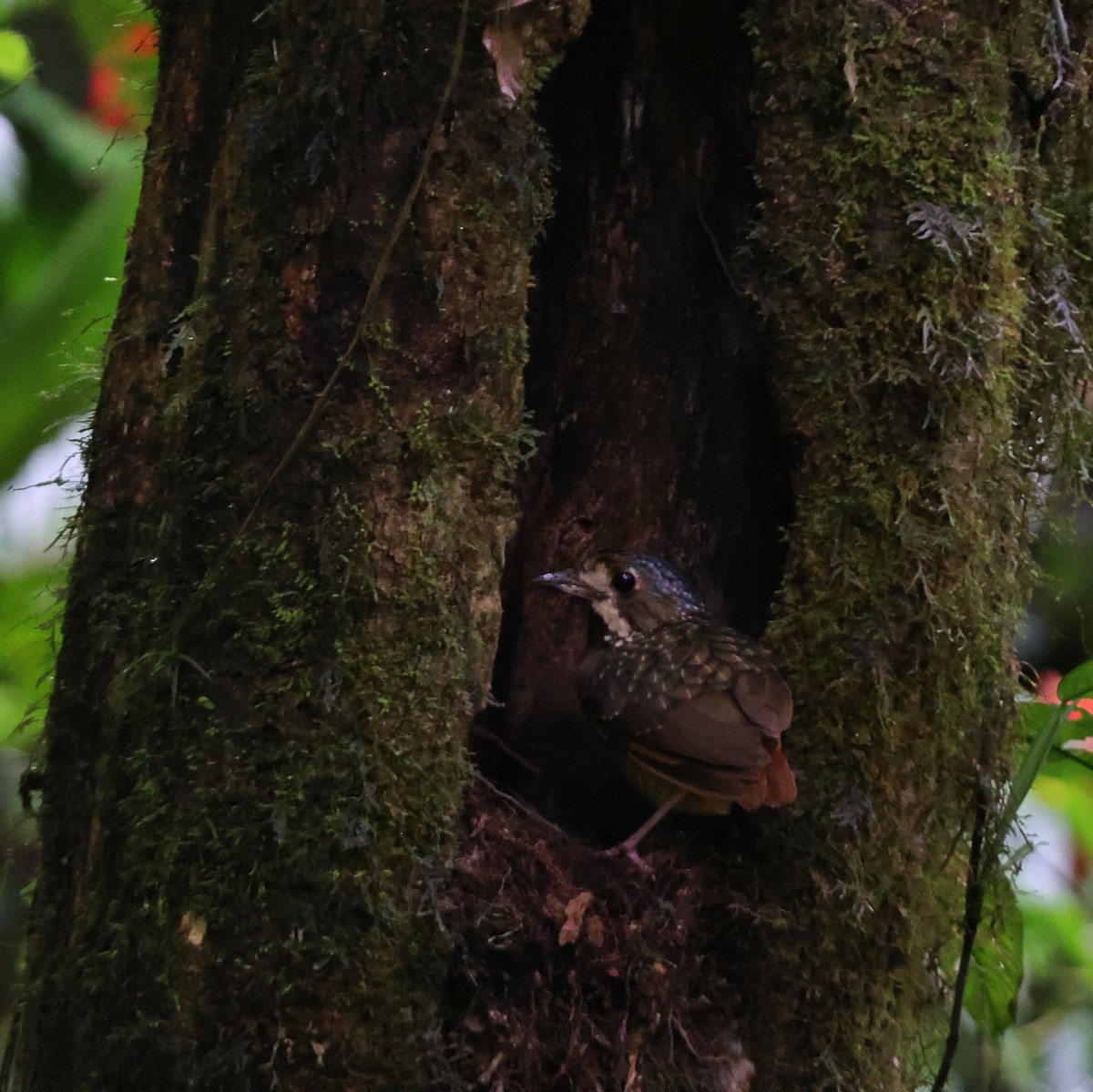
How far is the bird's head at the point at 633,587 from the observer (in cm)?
300

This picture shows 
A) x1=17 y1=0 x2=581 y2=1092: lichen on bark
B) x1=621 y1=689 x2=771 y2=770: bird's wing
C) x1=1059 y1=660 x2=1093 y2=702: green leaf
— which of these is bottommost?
x1=1059 y1=660 x2=1093 y2=702: green leaf

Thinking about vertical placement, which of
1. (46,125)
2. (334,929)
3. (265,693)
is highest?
(46,125)

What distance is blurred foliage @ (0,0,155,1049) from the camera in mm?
3203

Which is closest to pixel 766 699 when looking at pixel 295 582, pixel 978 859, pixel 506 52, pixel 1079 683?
pixel 978 859

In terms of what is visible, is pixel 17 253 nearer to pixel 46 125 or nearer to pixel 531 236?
pixel 46 125

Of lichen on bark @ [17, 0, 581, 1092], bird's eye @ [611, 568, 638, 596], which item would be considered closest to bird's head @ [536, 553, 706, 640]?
bird's eye @ [611, 568, 638, 596]

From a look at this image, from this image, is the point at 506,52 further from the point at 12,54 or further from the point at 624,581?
the point at 12,54

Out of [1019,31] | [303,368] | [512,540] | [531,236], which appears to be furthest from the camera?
[512,540]

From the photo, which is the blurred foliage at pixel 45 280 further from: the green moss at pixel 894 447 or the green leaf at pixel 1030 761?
the green leaf at pixel 1030 761

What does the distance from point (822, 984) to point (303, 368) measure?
1498 mm

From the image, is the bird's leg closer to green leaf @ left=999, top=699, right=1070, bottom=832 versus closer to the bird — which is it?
the bird

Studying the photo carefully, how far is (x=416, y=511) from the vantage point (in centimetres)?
225

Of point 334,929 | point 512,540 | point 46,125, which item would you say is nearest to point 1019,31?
point 512,540

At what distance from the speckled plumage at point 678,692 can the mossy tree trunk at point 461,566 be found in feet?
0.30
